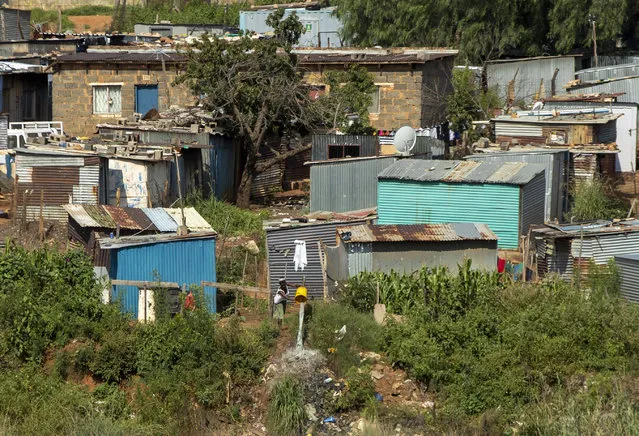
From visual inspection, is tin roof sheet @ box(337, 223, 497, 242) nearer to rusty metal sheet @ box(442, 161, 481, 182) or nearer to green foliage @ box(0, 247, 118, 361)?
rusty metal sheet @ box(442, 161, 481, 182)

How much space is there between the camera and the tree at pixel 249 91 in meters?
24.1

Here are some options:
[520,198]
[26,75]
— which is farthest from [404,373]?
[26,75]

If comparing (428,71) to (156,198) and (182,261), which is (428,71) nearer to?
(156,198)

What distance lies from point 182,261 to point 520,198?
20.8ft

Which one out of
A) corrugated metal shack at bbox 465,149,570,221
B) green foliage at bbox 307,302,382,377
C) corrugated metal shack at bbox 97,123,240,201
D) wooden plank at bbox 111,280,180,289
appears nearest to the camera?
green foliage at bbox 307,302,382,377

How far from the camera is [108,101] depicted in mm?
29641

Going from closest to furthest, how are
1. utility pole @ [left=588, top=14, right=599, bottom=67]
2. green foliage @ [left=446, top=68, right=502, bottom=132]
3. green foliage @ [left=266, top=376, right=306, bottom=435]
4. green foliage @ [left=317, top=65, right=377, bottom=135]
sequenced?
green foliage @ [left=266, top=376, right=306, bottom=435] < green foliage @ [left=317, top=65, right=377, bottom=135] < green foliage @ [left=446, top=68, right=502, bottom=132] < utility pole @ [left=588, top=14, right=599, bottom=67]

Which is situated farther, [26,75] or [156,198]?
[26,75]

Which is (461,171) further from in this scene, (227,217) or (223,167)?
(223,167)

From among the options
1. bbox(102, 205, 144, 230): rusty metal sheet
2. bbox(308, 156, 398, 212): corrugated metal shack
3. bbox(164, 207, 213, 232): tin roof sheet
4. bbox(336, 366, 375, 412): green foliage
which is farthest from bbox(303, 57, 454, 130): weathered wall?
bbox(336, 366, 375, 412): green foliage

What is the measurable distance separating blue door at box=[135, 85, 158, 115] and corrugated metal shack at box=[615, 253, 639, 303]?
1554 cm

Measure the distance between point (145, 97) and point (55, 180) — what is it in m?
8.74

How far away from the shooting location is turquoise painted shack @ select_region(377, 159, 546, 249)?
20141 millimetres

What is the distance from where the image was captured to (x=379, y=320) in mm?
16875
